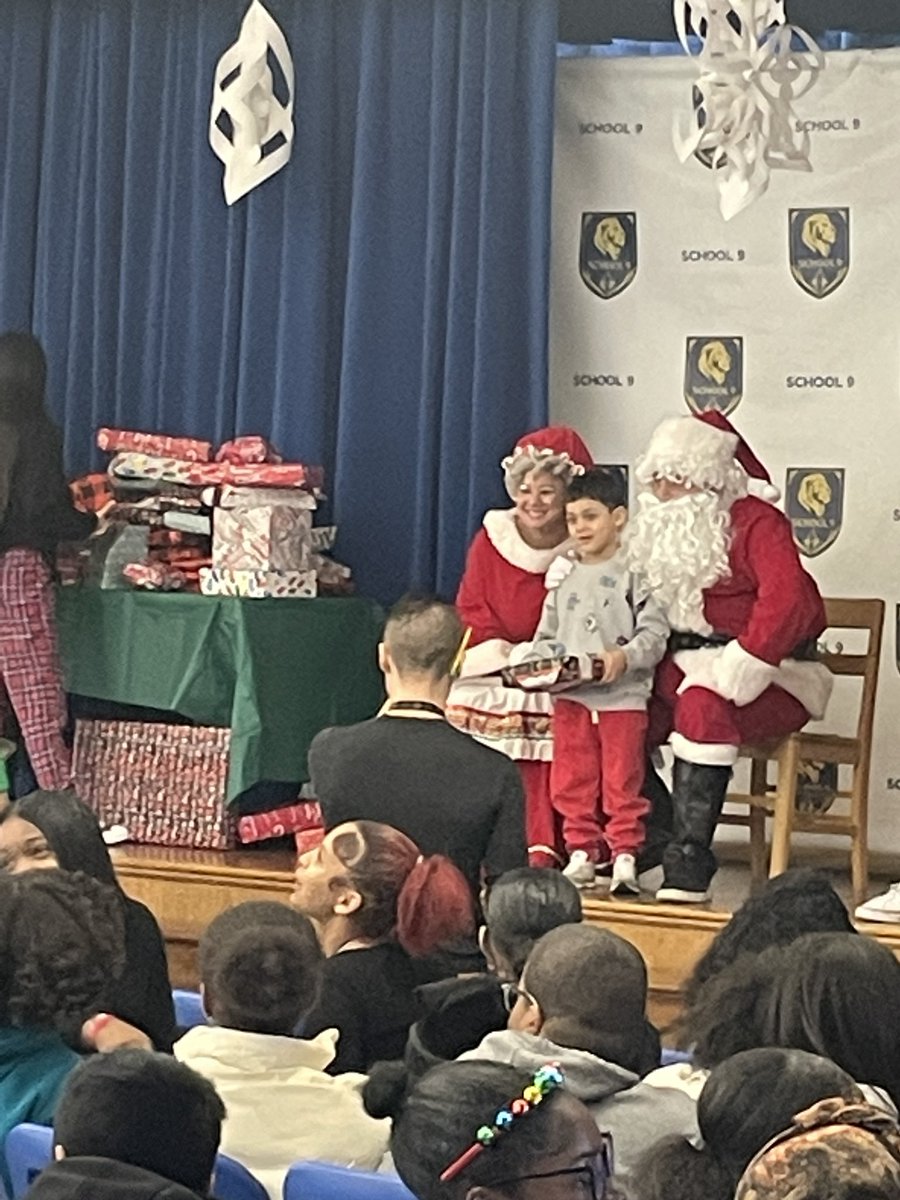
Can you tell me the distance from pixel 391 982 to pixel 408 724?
609mm

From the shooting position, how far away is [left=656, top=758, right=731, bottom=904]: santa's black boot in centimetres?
462

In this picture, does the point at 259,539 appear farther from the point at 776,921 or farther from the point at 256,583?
the point at 776,921

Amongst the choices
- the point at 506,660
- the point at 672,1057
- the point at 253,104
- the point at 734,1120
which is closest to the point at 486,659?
the point at 506,660

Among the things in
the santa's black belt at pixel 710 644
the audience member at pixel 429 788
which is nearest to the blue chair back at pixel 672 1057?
the audience member at pixel 429 788

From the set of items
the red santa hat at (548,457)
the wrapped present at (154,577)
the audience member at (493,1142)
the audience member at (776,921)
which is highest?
the red santa hat at (548,457)

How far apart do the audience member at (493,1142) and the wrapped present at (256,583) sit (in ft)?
11.3

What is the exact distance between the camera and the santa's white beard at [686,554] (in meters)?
4.71

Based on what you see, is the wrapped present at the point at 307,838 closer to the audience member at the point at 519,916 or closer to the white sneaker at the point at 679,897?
the white sneaker at the point at 679,897

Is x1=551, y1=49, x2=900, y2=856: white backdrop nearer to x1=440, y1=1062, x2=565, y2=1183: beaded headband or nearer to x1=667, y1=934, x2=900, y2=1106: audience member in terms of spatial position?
x1=667, y1=934, x2=900, y2=1106: audience member

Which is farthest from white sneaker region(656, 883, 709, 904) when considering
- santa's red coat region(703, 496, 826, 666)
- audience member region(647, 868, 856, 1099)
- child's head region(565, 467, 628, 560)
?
audience member region(647, 868, 856, 1099)

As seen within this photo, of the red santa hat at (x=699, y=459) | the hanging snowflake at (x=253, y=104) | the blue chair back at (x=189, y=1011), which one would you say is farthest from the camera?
the hanging snowflake at (x=253, y=104)

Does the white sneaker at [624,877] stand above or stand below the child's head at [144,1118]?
below

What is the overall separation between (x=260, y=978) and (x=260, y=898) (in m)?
2.09

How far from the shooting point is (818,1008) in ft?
7.29
